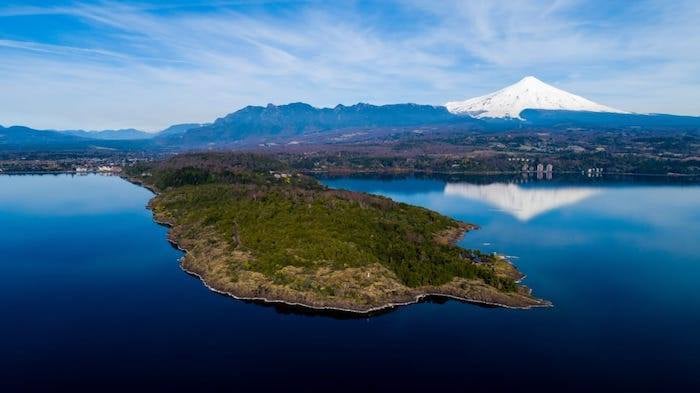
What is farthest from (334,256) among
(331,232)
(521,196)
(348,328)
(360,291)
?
(521,196)

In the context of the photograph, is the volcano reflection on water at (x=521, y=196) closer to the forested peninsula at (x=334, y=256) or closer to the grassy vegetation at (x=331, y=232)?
the forested peninsula at (x=334, y=256)

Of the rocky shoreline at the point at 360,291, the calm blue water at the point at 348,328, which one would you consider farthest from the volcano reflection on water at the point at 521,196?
the rocky shoreline at the point at 360,291

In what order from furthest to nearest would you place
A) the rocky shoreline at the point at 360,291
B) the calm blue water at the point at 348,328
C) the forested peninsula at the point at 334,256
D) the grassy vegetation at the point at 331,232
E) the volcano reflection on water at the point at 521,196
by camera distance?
the volcano reflection on water at the point at 521,196
the grassy vegetation at the point at 331,232
the forested peninsula at the point at 334,256
the rocky shoreline at the point at 360,291
the calm blue water at the point at 348,328

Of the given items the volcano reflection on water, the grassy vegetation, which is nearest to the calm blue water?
the grassy vegetation

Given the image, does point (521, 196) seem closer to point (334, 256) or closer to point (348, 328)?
point (334, 256)

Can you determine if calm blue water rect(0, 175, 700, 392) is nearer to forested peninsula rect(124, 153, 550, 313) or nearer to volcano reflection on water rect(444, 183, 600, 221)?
forested peninsula rect(124, 153, 550, 313)

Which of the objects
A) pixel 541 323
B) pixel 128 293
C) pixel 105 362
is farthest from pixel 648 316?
pixel 128 293

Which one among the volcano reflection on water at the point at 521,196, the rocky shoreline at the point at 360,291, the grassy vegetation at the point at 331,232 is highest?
the grassy vegetation at the point at 331,232

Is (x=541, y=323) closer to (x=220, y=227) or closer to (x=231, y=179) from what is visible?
(x=220, y=227)
